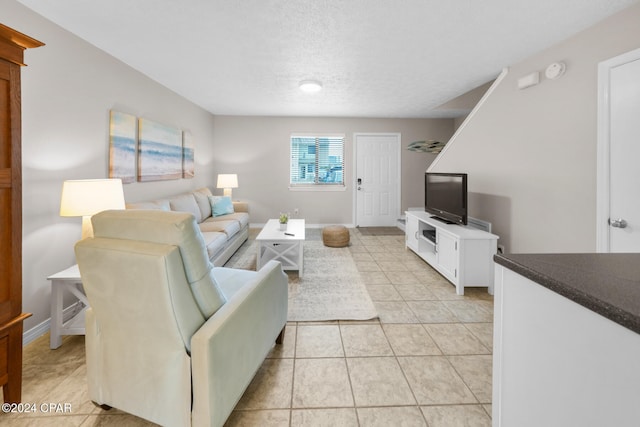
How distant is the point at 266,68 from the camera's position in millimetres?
3332

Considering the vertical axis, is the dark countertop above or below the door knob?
below

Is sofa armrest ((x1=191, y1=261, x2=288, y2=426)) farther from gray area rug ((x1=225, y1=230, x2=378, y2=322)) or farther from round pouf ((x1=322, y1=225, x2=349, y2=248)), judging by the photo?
round pouf ((x1=322, y1=225, x2=349, y2=248))

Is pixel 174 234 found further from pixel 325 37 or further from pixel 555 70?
pixel 555 70

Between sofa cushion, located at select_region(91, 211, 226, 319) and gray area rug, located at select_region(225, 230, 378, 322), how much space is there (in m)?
1.31

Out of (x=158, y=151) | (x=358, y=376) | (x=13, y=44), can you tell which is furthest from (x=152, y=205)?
(x=358, y=376)

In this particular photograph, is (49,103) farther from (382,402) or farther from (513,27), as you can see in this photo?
(513,27)

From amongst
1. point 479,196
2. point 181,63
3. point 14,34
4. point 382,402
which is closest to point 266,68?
point 181,63

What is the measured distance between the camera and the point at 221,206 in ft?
16.1

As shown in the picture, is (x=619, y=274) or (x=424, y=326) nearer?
(x=619, y=274)

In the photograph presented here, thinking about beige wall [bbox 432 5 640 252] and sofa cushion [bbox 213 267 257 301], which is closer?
sofa cushion [bbox 213 267 257 301]

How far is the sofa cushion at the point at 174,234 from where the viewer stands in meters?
1.13

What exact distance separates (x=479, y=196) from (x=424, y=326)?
7.26ft

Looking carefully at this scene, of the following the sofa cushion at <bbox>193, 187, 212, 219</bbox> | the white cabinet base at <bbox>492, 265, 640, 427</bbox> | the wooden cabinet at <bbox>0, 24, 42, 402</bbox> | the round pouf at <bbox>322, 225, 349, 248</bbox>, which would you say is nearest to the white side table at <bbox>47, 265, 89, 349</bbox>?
the wooden cabinet at <bbox>0, 24, 42, 402</bbox>

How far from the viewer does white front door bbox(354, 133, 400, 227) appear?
6.33m
